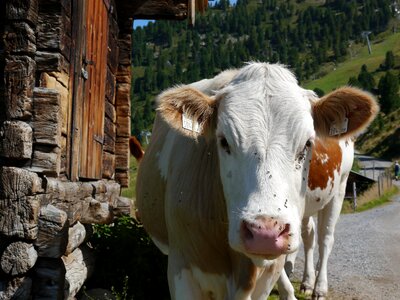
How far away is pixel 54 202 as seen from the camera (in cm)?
530

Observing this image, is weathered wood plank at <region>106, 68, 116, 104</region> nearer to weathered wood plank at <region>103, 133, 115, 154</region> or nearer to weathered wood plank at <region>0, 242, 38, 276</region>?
weathered wood plank at <region>103, 133, 115, 154</region>

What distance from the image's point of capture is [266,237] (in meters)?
3.10

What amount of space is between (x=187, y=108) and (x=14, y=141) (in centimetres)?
161

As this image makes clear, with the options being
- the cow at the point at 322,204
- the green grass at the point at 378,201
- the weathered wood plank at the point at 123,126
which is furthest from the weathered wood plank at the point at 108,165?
the green grass at the point at 378,201

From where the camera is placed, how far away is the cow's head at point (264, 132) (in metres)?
3.20

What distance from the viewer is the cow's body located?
660 cm

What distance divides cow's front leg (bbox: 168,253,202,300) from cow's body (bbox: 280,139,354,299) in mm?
2312

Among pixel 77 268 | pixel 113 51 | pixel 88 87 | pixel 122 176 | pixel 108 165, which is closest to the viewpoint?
pixel 77 268

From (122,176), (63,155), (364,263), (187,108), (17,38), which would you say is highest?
(17,38)

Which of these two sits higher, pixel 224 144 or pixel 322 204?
pixel 224 144

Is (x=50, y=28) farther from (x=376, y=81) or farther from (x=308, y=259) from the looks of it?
(x=376, y=81)

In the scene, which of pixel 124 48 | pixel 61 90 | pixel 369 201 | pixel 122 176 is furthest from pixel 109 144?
pixel 369 201

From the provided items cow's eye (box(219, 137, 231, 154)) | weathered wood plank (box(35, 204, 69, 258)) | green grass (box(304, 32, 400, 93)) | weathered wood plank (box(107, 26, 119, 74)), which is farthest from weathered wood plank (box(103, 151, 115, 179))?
green grass (box(304, 32, 400, 93))

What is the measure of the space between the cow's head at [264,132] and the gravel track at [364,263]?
383cm
